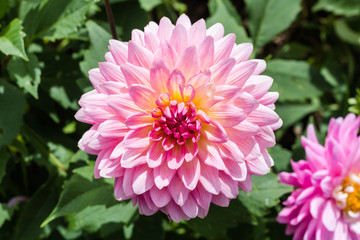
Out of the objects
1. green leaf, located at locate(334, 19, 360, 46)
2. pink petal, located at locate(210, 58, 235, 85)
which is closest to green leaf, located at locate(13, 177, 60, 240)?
pink petal, located at locate(210, 58, 235, 85)

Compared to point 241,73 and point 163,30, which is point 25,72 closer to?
point 163,30

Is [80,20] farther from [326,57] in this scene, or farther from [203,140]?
[326,57]

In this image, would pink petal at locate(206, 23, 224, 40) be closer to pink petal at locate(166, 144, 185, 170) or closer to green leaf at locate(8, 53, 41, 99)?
pink petal at locate(166, 144, 185, 170)

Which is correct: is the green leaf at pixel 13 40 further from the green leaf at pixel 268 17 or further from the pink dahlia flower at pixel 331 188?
the green leaf at pixel 268 17

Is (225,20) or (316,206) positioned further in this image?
(225,20)

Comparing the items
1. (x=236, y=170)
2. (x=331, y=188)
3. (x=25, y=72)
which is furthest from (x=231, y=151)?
(x=25, y=72)

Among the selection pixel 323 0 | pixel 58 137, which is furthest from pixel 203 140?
pixel 323 0

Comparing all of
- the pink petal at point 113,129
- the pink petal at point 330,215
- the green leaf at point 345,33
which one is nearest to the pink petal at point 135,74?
the pink petal at point 113,129
